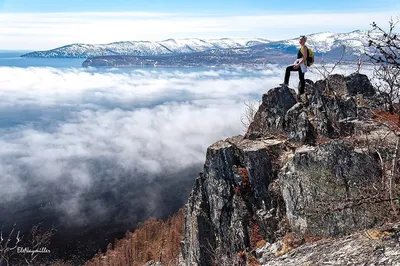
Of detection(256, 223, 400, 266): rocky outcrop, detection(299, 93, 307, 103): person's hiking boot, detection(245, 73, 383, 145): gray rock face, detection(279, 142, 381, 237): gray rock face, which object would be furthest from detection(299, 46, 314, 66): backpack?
detection(256, 223, 400, 266): rocky outcrop

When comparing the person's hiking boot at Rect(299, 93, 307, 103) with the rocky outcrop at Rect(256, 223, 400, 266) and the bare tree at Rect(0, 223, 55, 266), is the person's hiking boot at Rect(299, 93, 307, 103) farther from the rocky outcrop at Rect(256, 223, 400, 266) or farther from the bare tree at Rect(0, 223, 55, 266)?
the bare tree at Rect(0, 223, 55, 266)

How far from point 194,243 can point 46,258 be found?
495 feet

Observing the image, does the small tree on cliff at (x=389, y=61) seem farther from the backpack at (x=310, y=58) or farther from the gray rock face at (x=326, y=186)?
the backpack at (x=310, y=58)

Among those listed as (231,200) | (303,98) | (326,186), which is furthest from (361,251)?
(303,98)

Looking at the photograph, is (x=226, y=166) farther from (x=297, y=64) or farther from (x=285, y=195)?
(x=297, y=64)

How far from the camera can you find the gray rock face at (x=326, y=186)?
21.2 meters

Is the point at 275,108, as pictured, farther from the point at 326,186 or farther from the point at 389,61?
the point at 389,61

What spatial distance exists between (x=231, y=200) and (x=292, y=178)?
877 centimetres

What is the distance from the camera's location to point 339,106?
1173 inches

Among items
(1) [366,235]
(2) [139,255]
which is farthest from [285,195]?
(2) [139,255]

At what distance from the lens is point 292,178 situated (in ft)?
89.0

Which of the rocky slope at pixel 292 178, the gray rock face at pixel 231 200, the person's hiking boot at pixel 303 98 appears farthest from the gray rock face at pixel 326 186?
the person's hiking boot at pixel 303 98

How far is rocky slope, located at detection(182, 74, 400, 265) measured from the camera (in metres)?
21.3

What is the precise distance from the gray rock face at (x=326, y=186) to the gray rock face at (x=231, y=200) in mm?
2930
